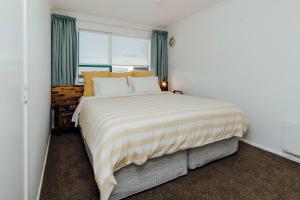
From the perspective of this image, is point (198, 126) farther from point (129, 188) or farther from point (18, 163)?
point (18, 163)

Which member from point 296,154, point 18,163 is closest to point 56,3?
point 18,163

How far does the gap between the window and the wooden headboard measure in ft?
1.41

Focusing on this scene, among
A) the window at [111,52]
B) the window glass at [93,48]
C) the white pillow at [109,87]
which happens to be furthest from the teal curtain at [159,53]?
the white pillow at [109,87]

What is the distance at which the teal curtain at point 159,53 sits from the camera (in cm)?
451

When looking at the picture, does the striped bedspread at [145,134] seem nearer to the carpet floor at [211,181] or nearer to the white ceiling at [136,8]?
the carpet floor at [211,181]

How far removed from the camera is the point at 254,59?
8.89ft

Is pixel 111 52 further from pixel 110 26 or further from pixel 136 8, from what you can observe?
pixel 136 8

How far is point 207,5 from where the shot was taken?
3285mm

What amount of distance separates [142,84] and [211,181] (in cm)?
219

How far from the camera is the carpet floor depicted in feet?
5.26

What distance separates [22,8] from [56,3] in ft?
8.64

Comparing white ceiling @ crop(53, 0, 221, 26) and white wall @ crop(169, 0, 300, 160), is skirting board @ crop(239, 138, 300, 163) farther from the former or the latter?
white ceiling @ crop(53, 0, 221, 26)

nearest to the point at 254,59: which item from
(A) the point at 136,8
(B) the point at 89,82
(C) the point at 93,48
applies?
(A) the point at 136,8

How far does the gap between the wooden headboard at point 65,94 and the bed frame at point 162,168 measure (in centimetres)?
228
